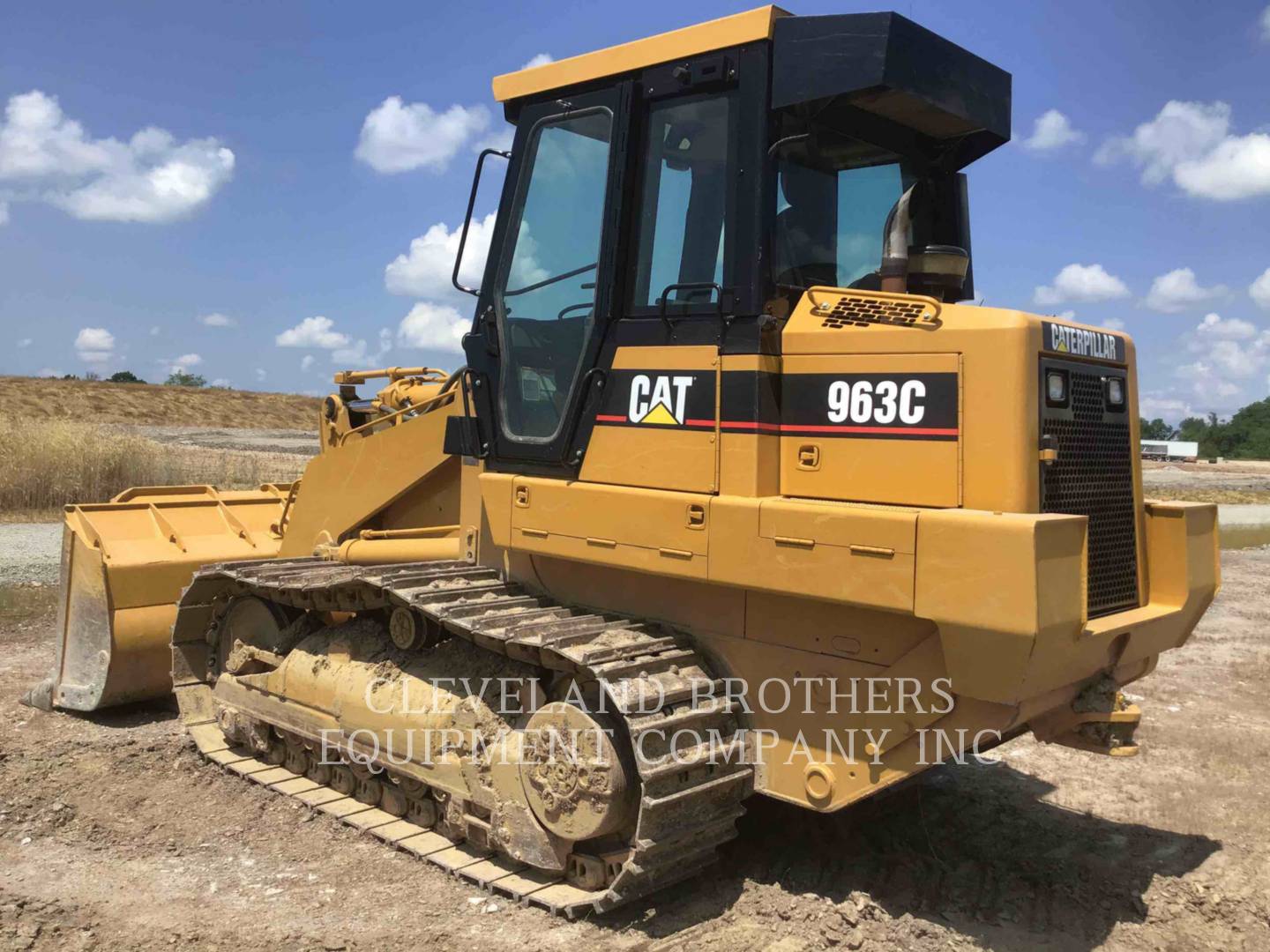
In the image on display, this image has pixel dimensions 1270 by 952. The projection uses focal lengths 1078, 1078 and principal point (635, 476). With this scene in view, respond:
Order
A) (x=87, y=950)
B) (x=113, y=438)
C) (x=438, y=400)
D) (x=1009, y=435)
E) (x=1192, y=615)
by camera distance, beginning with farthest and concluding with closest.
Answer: (x=113, y=438), (x=438, y=400), (x=1192, y=615), (x=87, y=950), (x=1009, y=435)

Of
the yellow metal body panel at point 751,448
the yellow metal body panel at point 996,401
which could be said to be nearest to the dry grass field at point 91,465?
the yellow metal body panel at point 751,448

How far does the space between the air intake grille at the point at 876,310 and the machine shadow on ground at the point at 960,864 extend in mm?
2269

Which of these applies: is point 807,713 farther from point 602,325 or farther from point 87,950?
point 87,950

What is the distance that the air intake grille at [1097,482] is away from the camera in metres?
3.90

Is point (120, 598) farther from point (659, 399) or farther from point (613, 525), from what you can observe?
point (659, 399)

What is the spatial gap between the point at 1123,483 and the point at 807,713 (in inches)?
62.6

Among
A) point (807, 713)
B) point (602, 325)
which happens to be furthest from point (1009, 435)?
point (602, 325)

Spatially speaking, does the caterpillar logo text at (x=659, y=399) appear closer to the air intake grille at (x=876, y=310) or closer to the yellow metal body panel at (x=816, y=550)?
the yellow metal body panel at (x=816, y=550)

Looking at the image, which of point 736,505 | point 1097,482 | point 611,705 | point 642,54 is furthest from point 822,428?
point 642,54

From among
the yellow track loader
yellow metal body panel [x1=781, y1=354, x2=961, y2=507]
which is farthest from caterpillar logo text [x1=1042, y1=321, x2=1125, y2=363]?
yellow metal body panel [x1=781, y1=354, x2=961, y2=507]

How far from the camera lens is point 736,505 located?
4016 mm

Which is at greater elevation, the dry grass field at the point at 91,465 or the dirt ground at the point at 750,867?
the dry grass field at the point at 91,465

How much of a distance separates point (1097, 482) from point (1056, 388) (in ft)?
1.66

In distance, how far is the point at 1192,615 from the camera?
4.52 m
